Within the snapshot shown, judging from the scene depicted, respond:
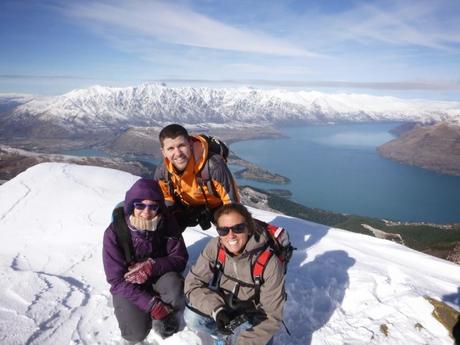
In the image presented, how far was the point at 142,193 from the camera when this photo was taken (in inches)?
182

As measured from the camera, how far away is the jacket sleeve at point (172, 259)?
16.4 feet

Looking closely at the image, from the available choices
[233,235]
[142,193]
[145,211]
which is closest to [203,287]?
[233,235]

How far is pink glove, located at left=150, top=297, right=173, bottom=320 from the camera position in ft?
15.5

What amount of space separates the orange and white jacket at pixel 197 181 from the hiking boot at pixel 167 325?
213cm

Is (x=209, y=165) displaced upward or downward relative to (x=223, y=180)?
upward

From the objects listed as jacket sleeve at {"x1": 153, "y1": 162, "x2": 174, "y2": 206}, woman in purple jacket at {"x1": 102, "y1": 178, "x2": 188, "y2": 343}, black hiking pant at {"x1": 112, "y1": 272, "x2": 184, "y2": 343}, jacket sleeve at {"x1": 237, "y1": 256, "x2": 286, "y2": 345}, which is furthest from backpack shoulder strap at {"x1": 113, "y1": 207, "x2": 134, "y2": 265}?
jacket sleeve at {"x1": 237, "y1": 256, "x2": 286, "y2": 345}

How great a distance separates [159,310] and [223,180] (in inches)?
93.3

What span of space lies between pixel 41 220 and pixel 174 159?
6242mm

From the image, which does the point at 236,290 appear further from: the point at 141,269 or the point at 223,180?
the point at 223,180

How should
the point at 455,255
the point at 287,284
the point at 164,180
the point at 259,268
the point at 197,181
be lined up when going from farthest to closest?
1. the point at 455,255
2. the point at 287,284
3. the point at 164,180
4. the point at 197,181
5. the point at 259,268

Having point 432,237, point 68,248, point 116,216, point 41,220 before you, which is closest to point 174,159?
point 116,216

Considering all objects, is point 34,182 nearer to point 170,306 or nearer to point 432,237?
point 170,306

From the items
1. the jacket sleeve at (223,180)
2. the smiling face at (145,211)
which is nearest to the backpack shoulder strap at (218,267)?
the smiling face at (145,211)

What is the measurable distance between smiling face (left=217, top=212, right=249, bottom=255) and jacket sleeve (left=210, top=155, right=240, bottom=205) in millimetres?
1598
